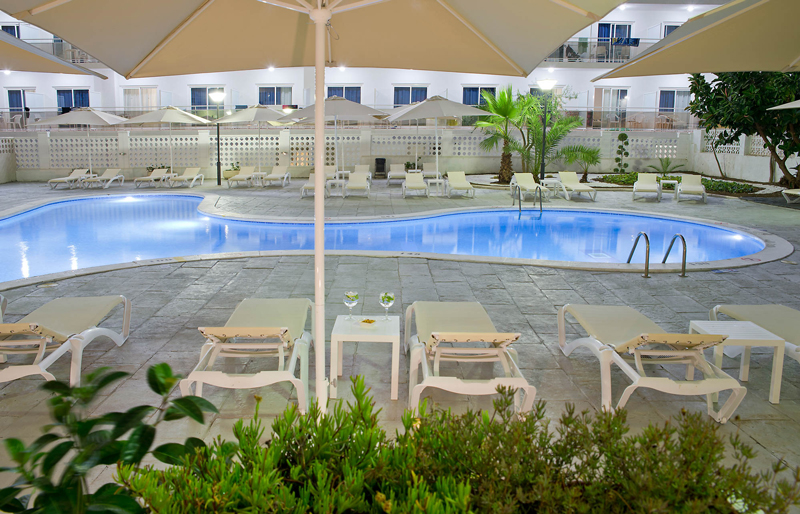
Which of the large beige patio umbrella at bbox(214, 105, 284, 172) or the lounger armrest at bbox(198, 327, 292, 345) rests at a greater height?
the large beige patio umbrella at bbox(214, 105, 284, 172)

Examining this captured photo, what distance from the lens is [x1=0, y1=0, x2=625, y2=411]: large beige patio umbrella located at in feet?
10.5

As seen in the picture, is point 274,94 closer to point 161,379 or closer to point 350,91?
point 350,91

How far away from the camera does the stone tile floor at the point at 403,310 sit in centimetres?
346

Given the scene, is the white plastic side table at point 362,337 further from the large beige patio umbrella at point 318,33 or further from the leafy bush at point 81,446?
the leafy bush at point 81,446

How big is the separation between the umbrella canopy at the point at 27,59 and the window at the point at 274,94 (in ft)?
70.8

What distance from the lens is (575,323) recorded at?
5.13m

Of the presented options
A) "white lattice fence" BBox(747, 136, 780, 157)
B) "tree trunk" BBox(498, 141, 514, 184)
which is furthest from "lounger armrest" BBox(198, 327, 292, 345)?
"white lattice fence" BBox(747, 136, 780, 157)

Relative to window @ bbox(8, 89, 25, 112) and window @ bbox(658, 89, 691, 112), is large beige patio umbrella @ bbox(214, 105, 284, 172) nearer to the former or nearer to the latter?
window @ bbox(8, 89, 25, 112)

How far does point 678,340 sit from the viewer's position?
11.3 ft

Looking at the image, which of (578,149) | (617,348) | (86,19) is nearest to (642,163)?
(578,149)

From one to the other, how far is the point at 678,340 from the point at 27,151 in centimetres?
2037

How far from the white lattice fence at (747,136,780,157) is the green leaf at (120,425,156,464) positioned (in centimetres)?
1957

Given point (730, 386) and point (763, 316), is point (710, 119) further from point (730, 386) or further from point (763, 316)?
point (730, 386)

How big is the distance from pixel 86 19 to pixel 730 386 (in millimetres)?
4268
